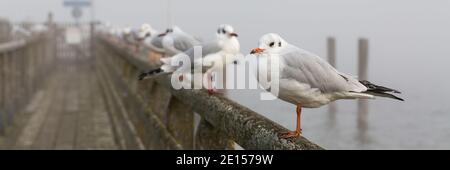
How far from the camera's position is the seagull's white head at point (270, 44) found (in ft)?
11.1

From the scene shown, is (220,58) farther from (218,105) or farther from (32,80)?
(32,80)

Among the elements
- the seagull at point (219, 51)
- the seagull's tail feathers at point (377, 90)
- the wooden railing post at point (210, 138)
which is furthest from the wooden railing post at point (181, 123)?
the seagull's tail feathers at point (377, 90)

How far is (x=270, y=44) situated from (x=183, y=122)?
216 centimetres

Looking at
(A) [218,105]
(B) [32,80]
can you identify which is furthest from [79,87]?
(A) [218,105]

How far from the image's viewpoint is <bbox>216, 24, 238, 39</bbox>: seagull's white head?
5352 mm

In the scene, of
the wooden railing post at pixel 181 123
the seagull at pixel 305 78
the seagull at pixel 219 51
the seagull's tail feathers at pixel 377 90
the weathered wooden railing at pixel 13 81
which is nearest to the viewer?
the seagull's tail feathers at pixel 377 90

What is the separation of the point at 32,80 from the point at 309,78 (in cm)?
1353

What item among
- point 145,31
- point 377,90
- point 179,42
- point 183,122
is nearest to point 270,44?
point 377,90

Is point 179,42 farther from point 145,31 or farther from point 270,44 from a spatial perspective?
point 145,31

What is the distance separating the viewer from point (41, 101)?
14398mm

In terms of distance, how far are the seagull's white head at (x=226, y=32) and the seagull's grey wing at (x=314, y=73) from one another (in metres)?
1.95

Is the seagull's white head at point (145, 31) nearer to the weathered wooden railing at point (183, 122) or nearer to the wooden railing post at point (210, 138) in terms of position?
the weathered wooden railing at point (183, 122)

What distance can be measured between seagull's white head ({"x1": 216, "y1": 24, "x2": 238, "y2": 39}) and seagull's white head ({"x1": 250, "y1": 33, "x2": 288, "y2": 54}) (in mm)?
1936

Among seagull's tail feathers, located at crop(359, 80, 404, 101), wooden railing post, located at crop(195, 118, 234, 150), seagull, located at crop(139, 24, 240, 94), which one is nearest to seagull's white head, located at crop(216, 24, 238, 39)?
seagull, located at crop(139, 24, 240, 94)
